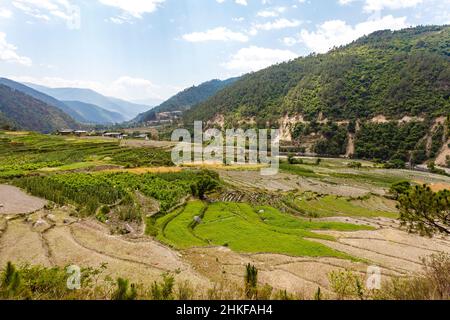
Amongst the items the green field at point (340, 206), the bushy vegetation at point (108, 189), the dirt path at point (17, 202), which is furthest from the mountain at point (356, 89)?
the dirt path at point (17, 202)

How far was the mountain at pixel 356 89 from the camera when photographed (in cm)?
12344

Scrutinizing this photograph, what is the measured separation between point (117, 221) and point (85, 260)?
8.98m

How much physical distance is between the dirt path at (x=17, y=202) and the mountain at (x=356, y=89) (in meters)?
121

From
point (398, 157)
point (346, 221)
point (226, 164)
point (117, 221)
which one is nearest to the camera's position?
point (117, 221)

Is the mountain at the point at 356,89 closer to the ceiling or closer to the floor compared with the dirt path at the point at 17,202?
closer to the ceiling

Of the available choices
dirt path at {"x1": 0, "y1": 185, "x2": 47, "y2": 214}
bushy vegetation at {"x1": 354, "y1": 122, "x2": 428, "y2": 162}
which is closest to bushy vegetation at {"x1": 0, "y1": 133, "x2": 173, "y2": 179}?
dirt path at {"x1": 0, "y1": 185, "x2": 47, "y2": 214}

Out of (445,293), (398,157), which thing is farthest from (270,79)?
(445,293)

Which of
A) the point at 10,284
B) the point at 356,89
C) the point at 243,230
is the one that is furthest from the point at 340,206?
the point at 356,89

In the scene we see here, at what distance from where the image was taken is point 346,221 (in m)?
35.0

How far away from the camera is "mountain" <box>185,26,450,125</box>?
123438mm

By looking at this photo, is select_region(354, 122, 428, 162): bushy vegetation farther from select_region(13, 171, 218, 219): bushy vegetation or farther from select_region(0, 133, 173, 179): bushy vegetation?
select_region(13, 171, 218, 219): bushy vegetation

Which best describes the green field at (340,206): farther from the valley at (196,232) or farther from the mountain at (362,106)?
the mountain at (362,106)
